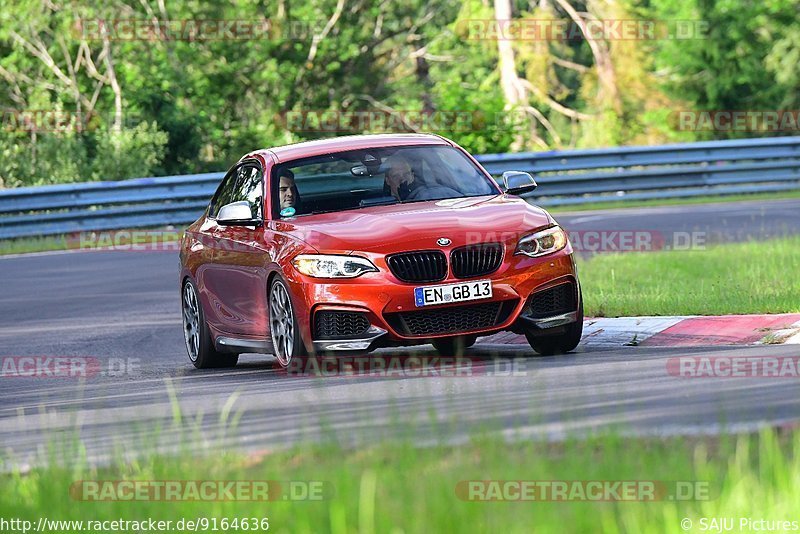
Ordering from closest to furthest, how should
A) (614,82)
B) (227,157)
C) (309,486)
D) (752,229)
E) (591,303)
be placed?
(309,486) < (591,303) < (752,229) < (227,157) < (614,82)

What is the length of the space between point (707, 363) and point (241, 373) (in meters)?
3.65

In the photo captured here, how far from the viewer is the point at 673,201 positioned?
1188 inches

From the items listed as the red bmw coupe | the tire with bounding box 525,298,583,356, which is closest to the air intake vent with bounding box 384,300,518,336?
the red bmw coupe

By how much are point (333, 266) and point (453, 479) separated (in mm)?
4866

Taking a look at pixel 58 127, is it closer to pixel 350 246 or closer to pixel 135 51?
pixel 135 51

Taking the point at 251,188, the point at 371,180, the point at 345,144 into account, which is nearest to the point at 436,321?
the point at 371,180

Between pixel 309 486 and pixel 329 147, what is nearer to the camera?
pixel 309 486

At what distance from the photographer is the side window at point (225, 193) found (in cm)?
1322

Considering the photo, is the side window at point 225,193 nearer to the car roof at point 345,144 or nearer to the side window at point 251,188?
the side window at point 251,188

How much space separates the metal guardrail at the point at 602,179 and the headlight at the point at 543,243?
52.5 ft

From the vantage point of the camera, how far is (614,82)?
4497cm

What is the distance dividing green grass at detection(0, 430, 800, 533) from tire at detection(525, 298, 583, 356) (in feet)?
14.9

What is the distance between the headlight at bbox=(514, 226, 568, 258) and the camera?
35.4 feet

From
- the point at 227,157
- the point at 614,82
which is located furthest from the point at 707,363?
the point at 614,82
